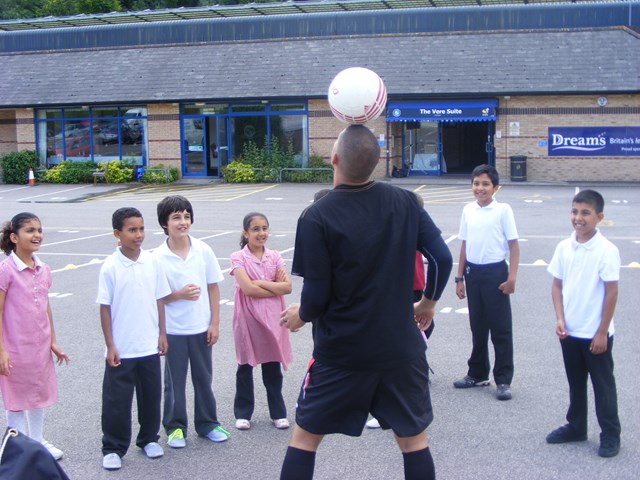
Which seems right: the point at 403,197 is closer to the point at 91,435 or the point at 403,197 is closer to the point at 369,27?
the point at 91,435

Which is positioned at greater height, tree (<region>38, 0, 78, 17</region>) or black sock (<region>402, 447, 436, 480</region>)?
tree (<region>38, 0, 78, 17</region>)

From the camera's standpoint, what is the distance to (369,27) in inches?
1318

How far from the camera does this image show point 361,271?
3.77 m

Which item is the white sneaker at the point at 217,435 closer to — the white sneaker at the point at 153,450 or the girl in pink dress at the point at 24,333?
the white sneaker at the point at 153,450

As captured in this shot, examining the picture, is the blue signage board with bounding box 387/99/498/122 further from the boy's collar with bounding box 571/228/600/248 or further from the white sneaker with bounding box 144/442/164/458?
the white sneaker with bounding box 144/442/164/458

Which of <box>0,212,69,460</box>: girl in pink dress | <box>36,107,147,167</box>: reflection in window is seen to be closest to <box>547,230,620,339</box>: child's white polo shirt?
<box>0,212,69,460</box>: girl in pink dress

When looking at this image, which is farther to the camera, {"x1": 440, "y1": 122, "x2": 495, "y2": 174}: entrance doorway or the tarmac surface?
{"x1": 440, "y1": 122, "x2": 495, "y2": 174}: entrance doorway

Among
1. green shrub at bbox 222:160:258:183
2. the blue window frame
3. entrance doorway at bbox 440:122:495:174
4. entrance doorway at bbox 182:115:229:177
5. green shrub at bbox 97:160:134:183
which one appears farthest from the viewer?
entrance doorway at bbox 440:122:495:174

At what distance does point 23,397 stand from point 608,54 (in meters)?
28.3

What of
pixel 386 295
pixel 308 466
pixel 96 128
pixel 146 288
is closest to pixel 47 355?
pixel 146 288

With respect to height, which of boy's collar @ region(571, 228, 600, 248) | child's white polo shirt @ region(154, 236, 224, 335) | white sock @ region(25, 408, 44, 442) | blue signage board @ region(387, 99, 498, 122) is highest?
blue signage board @ region(387, 99, 498, 122)

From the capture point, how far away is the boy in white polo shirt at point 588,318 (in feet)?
17.2

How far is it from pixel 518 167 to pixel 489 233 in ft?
76.4

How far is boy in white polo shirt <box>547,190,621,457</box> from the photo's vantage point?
5246mm
